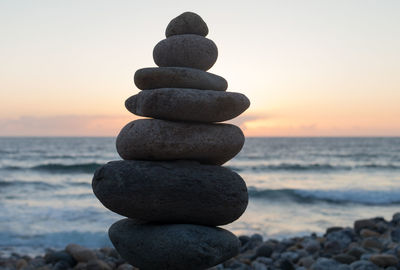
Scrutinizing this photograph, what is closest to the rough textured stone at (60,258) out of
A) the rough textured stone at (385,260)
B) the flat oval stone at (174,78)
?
the flat oval stone at (174,78)

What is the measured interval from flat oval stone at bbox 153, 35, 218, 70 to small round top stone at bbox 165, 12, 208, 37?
7.2 inches

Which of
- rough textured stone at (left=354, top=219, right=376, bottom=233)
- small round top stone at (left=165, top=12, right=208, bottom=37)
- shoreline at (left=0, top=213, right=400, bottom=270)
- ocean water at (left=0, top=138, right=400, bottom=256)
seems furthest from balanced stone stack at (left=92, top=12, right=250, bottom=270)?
rough textured stone at (left=354, top=219, right=376, bottom=233)

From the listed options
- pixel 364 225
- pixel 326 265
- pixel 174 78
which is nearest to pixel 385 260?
pixel 326 265

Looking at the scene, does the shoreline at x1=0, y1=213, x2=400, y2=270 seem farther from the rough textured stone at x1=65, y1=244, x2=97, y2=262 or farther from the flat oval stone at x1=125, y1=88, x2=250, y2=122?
the flat oval stone at x1=125, y1=88, x2=250, y2=122

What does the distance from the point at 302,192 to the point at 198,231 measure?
17.3 meters

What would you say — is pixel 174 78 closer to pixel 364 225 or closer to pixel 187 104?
pixel 187 104

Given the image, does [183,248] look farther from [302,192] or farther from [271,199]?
[302,192]

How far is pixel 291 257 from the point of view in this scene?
7.80 meters

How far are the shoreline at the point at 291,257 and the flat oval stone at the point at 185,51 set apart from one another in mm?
3812

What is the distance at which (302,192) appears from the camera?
812 inches

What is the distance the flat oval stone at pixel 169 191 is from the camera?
160 inches

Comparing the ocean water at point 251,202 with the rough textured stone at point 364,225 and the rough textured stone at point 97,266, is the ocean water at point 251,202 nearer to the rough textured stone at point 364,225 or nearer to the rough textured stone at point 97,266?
the rough textured stone at point 364,225

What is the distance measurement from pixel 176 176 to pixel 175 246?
2.18 feet

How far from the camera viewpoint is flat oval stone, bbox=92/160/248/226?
13.3ft
